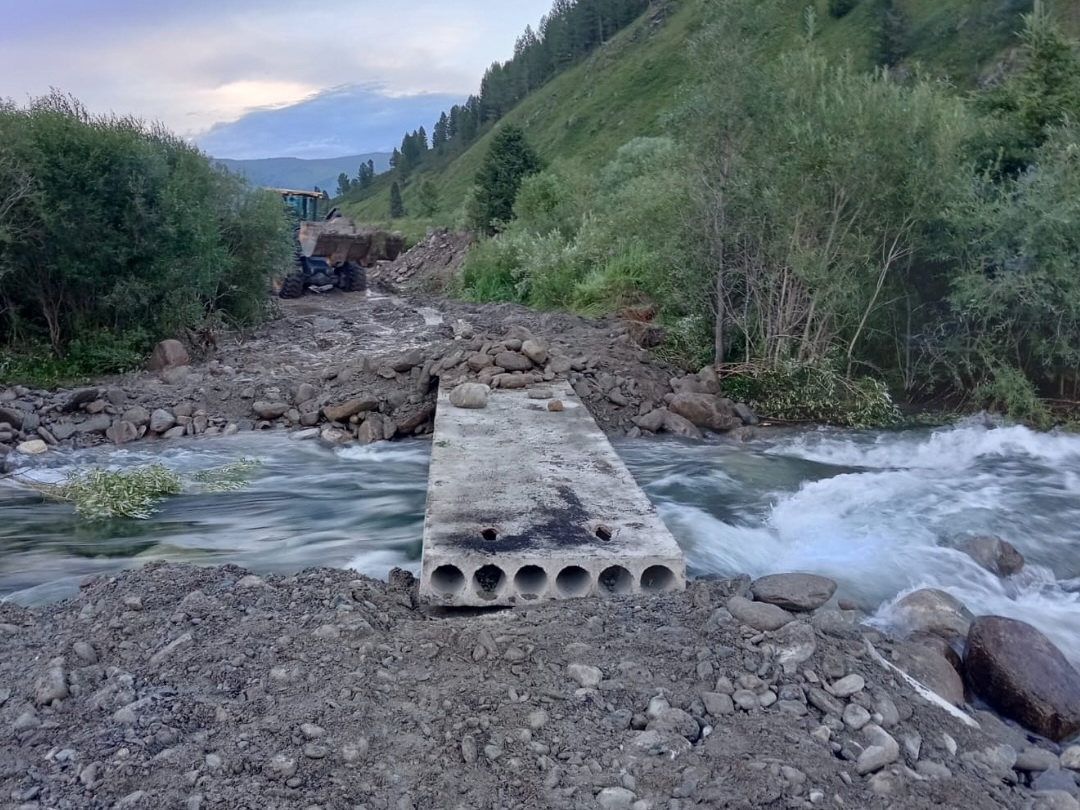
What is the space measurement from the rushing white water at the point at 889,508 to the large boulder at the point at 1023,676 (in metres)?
0.77

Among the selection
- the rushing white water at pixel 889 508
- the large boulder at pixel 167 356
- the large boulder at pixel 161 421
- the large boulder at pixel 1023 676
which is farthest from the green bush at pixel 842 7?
the large boulder at pixel 1023 676

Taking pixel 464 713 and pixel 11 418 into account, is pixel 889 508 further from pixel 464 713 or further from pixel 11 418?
pixel 11 418

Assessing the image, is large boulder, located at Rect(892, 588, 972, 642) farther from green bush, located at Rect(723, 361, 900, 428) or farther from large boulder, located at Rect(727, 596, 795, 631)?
green bush, located at Rect(723, 361, 900, 428)

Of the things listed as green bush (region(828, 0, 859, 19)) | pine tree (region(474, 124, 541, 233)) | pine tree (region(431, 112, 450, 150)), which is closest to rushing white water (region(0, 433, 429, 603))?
pine tree (region(474, 124, 541, 233))

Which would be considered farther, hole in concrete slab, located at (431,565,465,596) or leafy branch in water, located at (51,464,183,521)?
leafy branch in water, located at (51,464,183,521)

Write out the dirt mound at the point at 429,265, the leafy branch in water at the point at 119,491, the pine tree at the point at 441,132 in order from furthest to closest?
the pine tree at the point at 441,132
the dirt mound at the point at 429,265
the leafy branch in water at the point at 119,491

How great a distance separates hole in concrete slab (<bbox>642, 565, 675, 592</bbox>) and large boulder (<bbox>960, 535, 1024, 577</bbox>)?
8.84 ft

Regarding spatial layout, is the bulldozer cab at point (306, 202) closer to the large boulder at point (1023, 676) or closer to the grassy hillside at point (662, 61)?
the grassy hillside at point (662, 61)

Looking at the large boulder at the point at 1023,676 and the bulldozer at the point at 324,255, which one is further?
the bulldozer at the point at 324,255

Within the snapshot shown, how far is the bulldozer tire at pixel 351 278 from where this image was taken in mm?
24766

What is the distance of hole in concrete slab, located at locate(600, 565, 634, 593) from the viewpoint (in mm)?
5336

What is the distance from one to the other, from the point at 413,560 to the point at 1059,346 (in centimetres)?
757

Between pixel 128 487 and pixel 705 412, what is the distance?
584cm

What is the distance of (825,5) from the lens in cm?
4928
